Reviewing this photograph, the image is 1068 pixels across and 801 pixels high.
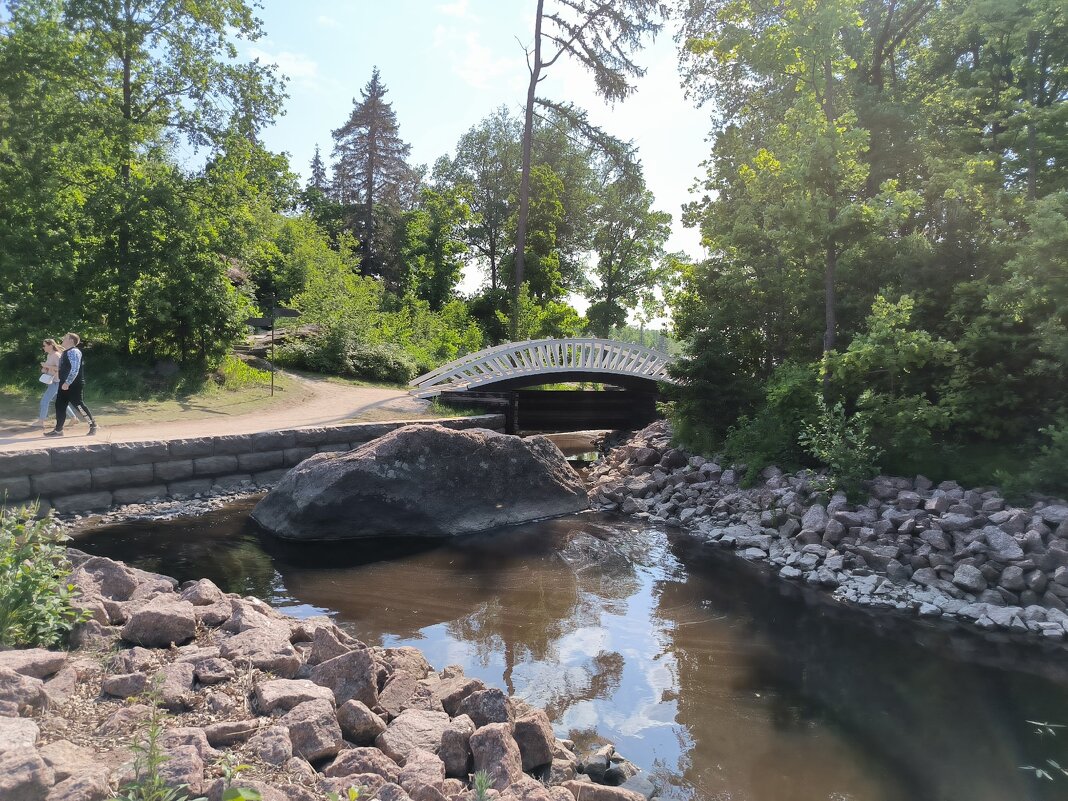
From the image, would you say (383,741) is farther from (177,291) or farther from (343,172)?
(343,172)

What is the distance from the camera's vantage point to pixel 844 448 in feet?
29.9

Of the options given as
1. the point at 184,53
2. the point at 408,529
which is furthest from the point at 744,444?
the point at 184,53

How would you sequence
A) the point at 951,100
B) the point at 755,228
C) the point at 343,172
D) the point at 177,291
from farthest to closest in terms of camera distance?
the point at 343,172 < the point at 177,291 < the point at 951,100 < the point at 755,228

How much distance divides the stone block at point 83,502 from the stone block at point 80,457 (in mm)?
372

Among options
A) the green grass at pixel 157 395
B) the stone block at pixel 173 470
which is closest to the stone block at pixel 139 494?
the stone block at pixel 173 470

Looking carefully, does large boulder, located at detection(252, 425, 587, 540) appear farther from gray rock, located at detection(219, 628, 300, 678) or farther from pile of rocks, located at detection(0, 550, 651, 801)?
gray rock, located at detection(219, 628, 300, 678)

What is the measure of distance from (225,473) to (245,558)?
3294 millimetres

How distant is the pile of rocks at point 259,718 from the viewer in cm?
281

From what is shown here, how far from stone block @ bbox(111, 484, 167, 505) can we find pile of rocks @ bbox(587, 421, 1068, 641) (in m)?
6.92

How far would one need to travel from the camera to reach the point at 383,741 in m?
3.59

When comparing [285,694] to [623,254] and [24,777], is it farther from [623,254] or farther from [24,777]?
[623,254]

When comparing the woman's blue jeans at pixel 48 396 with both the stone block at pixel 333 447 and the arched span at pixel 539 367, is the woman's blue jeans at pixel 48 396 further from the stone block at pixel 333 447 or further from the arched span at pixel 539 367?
the arched span at pixel 539 367

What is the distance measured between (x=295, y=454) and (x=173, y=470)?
76.3 inches

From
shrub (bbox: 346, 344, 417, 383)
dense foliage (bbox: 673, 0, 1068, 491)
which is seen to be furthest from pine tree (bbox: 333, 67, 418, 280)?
dense foliage (bbox: 673, 0, 1068, 491)
